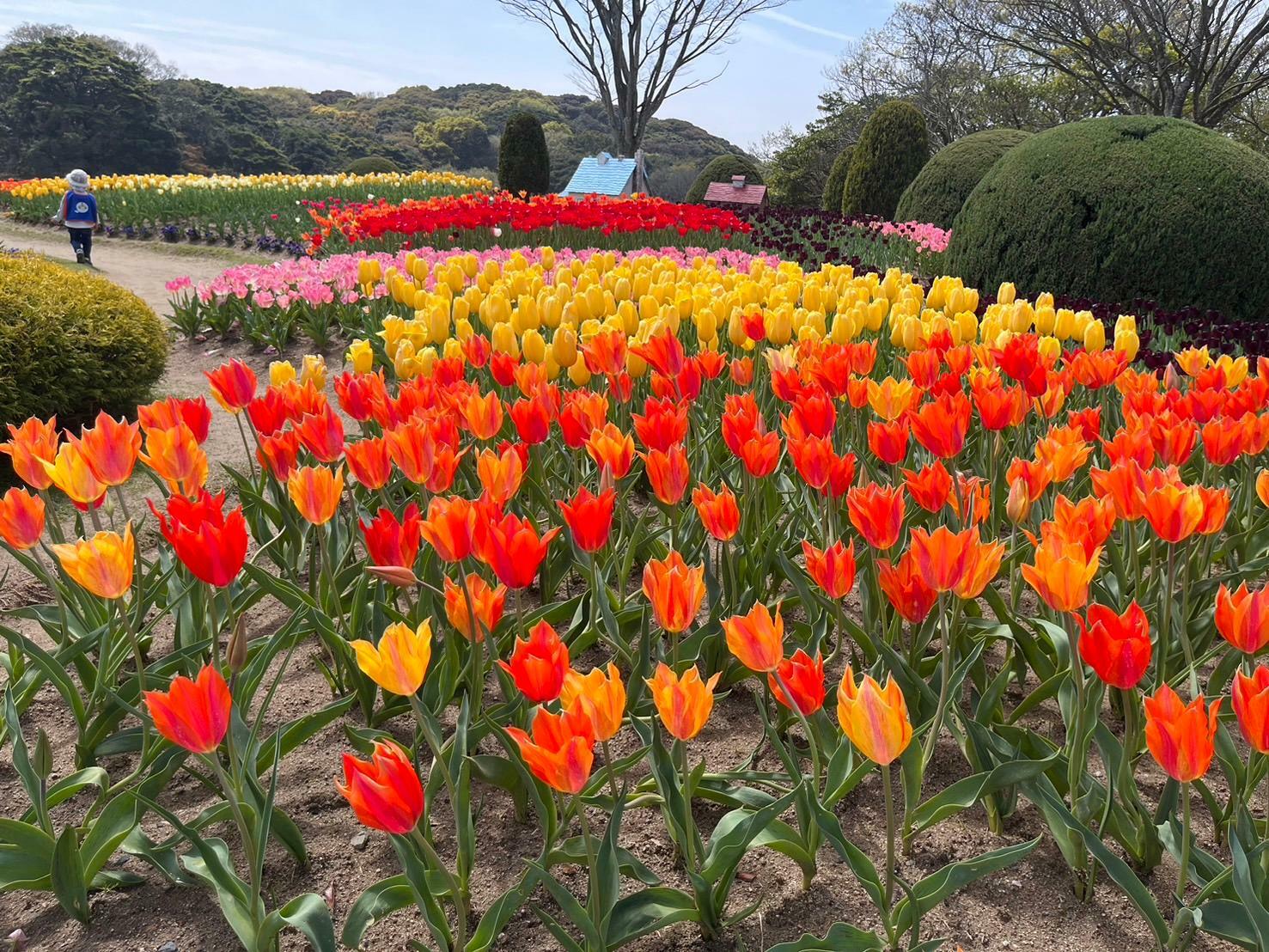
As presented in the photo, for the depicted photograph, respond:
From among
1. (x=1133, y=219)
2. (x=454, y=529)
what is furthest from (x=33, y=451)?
(x=1133, y=219)

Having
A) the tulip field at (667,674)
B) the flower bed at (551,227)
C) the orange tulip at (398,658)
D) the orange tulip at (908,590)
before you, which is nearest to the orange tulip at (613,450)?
the tulip field at (667,674)

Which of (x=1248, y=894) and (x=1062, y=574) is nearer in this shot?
(x=1248, y=894)

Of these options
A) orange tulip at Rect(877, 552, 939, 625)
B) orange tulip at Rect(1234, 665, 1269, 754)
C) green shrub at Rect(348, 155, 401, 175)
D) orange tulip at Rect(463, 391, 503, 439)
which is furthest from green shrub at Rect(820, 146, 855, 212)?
orange tulip at Rect(1234, 665, 1269, 754)

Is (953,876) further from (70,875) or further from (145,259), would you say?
(145,259)

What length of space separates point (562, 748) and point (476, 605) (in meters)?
0.60

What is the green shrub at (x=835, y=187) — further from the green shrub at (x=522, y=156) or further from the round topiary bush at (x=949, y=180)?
the round topiary bush at (x=949, y=180)

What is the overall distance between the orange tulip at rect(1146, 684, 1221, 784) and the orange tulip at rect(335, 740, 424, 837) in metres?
1.01

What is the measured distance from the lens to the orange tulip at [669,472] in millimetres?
2217

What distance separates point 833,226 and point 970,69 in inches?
911

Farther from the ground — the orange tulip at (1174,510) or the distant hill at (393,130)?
the distant hill at (393,130)

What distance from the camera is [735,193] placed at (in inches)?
811

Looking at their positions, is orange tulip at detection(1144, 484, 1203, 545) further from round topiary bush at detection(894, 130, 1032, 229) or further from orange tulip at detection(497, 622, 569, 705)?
round topiary bush at detection(894, 130, 1032, 229)

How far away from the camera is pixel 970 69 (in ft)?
105

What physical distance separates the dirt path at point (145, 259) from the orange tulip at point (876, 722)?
448 inches
